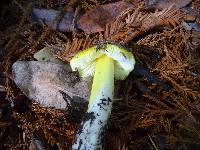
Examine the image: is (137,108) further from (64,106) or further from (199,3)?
(199,3)

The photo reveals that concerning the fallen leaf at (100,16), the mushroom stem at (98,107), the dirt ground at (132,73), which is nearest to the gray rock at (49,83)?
the dirt ground at (132,73)

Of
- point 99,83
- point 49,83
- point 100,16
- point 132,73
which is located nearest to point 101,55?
point 99,83

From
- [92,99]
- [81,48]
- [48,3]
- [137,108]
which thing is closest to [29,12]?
[48,3]

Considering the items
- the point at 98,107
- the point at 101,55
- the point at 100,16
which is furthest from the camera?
the point at 100,16

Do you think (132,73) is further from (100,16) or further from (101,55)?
(100,16)

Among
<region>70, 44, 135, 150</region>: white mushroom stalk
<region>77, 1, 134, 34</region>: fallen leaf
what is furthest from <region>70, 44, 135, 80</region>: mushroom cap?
<region>77, 1, 134, 34</region>: fallen leaf

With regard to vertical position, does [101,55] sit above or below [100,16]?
below
